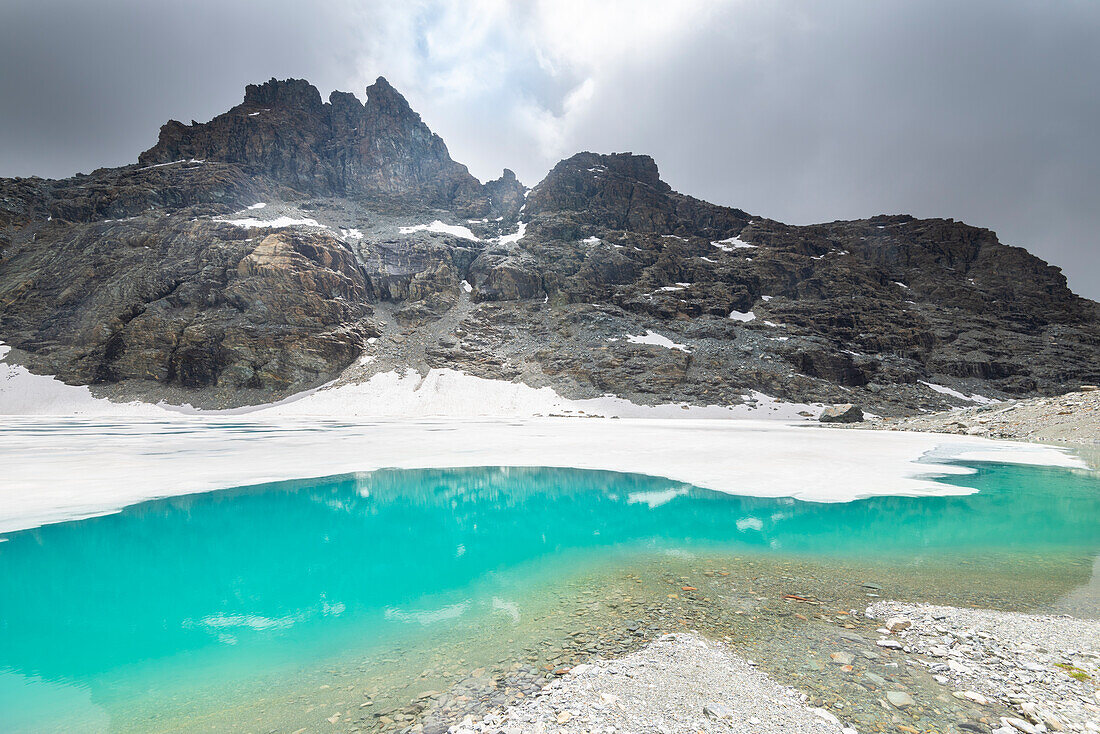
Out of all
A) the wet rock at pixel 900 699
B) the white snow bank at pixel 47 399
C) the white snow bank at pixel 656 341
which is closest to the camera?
the wet rock at pixel 900 699

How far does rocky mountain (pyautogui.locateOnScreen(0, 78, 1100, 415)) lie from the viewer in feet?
190

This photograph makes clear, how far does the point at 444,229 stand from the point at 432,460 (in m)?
84.1

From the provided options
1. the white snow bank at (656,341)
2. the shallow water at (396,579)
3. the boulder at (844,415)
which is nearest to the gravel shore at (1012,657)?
the shallow water at (396,579)

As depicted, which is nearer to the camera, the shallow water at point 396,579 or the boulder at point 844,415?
the shallow water at point 396,579

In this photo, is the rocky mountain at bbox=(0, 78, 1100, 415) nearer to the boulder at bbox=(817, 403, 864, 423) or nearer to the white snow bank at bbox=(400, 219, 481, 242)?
the white snow bank at bbox=(400, 219, 481, 242)

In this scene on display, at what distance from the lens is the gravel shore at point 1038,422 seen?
84.6 ft

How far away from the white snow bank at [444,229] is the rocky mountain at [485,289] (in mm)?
634

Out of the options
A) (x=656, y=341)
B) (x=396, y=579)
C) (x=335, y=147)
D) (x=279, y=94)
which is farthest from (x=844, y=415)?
(x=279, y=94)

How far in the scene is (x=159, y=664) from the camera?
15.3 ft

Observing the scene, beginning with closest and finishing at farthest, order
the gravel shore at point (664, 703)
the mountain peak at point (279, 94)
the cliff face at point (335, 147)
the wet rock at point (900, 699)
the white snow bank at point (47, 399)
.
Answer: the gravel shore at point (664, 703) < the wet rock at point (900, 699) < the white snow bank at point (47, 399) < the cliff face at point (335, 147) < the mountain peak at point (279, 94)

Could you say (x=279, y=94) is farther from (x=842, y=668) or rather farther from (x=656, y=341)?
(x=842, y=668)

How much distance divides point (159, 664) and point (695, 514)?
1014 cm

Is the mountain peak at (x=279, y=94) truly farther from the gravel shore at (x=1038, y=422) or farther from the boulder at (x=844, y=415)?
the gravel shore at (x=1038, y=422)

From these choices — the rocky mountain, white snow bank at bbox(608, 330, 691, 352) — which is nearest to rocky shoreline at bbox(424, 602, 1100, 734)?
the rocky mountain
